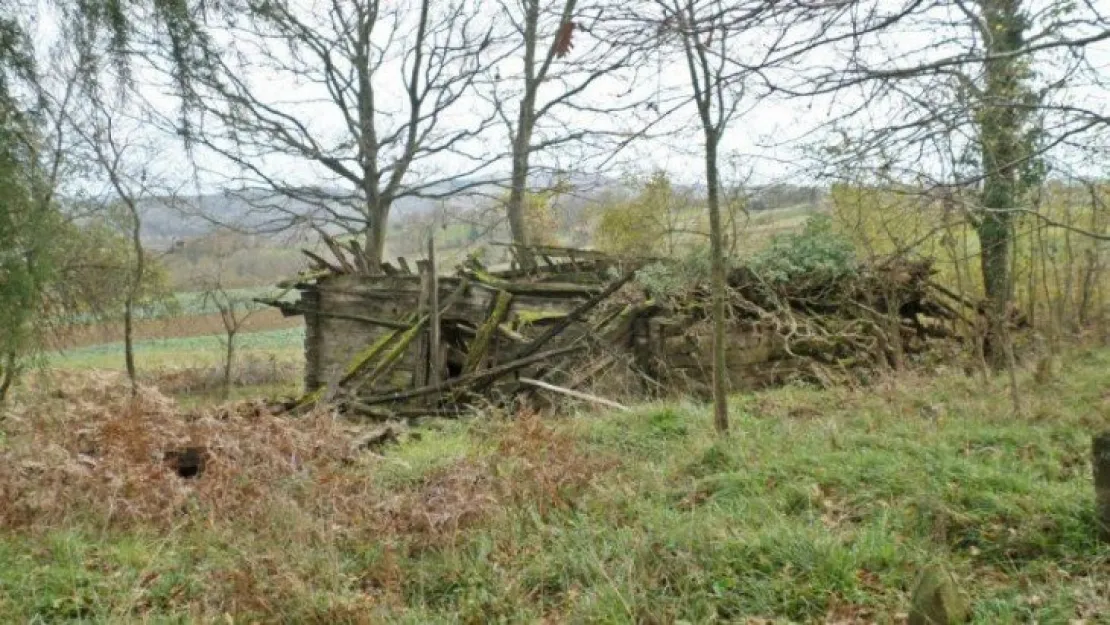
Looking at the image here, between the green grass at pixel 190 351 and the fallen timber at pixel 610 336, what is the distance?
16.3 meters

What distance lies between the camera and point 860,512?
453cm

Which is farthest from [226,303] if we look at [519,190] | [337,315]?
[337,315]

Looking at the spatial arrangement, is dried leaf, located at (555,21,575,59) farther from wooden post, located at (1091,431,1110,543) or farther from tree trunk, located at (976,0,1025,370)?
wooden post, located at (1091,431,1110,543)

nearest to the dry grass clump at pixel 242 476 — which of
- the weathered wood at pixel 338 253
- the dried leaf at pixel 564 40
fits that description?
the dried leaf at pixel 564 40

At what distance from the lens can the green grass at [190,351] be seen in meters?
29.4

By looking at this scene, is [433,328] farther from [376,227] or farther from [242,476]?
[376,227]

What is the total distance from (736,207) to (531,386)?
14.4 ft

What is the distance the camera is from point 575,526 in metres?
4.76

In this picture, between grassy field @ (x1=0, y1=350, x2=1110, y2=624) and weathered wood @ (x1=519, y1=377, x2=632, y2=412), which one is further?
weathered wood @ (x1=519, y1=377, x2=632, y2=412)

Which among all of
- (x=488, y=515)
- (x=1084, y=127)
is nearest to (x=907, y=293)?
(x=1084, y=127)

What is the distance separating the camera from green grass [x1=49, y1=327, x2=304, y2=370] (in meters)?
29.4

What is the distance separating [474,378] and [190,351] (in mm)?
29726

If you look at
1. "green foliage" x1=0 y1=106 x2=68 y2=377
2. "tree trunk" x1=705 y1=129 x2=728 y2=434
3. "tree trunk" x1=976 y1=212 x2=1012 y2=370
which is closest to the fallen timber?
"tree trunk" x1=976 y1=212 x2=1012 y2=370

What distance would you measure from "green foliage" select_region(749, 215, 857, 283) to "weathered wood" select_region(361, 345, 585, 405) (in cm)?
327
